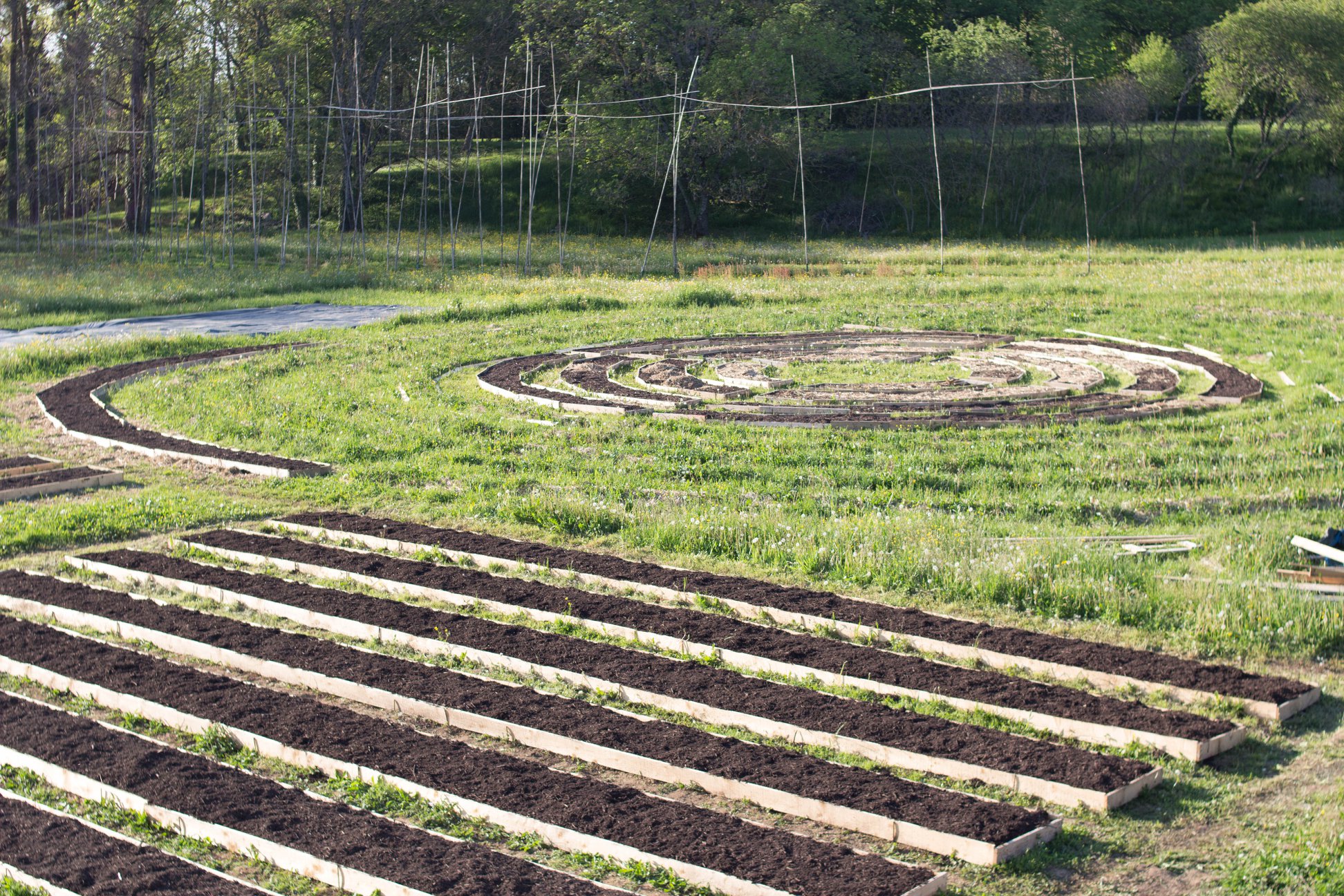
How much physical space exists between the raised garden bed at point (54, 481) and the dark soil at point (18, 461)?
1.03 ft

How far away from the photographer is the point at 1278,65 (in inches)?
2106

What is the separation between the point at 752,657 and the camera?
27.9ft

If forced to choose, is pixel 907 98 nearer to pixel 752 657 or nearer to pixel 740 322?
pixel 740 322

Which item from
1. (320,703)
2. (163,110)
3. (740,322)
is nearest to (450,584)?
(320,703)

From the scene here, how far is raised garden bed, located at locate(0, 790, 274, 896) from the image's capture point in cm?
556

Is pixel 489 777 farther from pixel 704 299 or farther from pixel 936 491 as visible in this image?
pixel 704 299

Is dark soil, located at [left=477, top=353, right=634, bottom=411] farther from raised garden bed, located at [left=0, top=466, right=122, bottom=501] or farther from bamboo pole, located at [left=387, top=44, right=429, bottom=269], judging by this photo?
bamboo pole, located at [left=387, top=44, right=429, bottom=269]

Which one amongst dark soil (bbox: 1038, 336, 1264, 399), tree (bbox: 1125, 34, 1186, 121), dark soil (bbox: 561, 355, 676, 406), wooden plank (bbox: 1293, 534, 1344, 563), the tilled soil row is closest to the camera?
the tilled soil row

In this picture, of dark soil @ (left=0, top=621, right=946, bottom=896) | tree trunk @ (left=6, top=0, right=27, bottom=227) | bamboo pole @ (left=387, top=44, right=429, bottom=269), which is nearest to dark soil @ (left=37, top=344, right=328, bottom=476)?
dark soil @ (left=0, top=621, right=946, bottom=896)

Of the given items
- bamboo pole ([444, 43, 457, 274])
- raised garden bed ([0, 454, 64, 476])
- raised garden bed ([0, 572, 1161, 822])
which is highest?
bamboo pole ([444, 43, 457, 274])

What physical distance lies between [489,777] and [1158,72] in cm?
6199

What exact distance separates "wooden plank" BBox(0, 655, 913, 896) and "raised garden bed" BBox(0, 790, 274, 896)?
107 cm

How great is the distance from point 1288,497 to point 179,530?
11.3 meters

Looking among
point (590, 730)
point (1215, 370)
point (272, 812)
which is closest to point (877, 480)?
Answer: point (590, 730)
